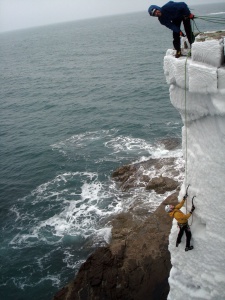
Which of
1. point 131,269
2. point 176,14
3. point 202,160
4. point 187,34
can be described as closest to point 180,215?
point 202,160

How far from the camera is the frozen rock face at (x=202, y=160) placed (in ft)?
23.9

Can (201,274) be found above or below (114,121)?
above

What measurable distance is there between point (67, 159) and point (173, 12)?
25138 millimetres

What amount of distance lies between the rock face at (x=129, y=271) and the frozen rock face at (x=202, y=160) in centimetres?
537

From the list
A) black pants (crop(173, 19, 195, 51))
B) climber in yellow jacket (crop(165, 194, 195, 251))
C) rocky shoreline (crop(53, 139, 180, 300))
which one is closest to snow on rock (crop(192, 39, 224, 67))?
black pants (crop(173, 19, 195, 51))

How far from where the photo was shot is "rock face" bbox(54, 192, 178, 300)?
15.4 metres

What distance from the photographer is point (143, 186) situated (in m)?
25.6

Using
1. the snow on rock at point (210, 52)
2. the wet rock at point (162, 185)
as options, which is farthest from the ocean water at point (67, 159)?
the snow on rock at point (210, 52)

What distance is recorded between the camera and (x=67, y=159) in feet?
107

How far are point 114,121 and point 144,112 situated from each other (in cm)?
450

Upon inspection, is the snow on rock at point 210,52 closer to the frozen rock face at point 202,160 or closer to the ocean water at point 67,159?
the frozen rock face at point 202,160

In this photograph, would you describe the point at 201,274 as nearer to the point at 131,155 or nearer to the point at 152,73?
the point at 131,155

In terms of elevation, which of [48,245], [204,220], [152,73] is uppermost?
[204,220]

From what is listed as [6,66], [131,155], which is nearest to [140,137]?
[131,155]
